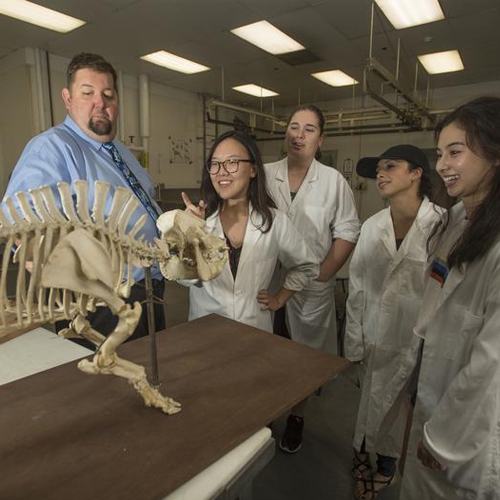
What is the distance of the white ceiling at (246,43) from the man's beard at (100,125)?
110 inches

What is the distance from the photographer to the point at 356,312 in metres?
1.85

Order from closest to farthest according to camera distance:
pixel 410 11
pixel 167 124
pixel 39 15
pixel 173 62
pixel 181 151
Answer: pixel 410 11 → pixel 39 15 → pixel 173 62 → pixel 167 124 → pixel 181 151

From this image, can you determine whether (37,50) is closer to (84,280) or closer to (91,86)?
(91,86)

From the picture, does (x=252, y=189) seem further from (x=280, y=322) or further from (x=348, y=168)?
(x=348, y=168)

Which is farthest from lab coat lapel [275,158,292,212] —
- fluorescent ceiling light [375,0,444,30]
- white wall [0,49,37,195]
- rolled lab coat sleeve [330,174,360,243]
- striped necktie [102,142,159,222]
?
white wall [0,49,37,195]

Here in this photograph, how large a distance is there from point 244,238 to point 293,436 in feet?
4.03

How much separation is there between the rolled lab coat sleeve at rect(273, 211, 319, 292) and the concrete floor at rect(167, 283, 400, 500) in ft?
3.30

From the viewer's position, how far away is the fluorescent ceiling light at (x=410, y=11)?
3.62m

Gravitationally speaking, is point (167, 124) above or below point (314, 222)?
above

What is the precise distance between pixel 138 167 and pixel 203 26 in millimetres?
3154

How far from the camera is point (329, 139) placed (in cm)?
813

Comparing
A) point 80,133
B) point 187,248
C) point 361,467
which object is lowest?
point 361,467

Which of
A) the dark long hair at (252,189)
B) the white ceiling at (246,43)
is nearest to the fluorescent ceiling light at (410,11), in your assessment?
the white ceiling at (246,43)

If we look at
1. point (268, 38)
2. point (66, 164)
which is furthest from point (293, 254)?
point (268, 38)
